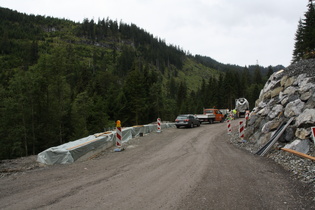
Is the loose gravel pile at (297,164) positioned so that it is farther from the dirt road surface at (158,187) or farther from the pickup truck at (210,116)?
the pickup truck at (210,116)

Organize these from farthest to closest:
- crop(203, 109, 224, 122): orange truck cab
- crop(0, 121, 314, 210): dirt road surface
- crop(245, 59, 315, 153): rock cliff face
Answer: crop(203, 109, 224, 122): orange truck cab
crop(245, 59, 315, 153): rock cliff face
crop(0, 121, 314, 210): dirt road surface

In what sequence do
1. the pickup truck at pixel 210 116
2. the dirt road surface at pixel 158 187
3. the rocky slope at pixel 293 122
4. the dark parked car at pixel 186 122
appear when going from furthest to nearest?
the pickup truck at pixel 210 116 → the dark parked car at pixel 186 122 → the rocky slope at pixel 293 122 → the dirt road surface at pixel 158 187

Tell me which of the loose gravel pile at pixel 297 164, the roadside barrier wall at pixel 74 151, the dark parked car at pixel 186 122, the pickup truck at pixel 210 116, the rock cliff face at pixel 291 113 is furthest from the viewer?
the pickup truck at pixel 210 116

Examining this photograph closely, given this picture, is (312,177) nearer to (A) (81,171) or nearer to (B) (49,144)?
(A) (81,171)

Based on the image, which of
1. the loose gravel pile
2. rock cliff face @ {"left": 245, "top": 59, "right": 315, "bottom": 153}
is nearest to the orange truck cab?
rock cliff face @ {"left": 245, "top": 59, "right": 315, "bottom": 153}

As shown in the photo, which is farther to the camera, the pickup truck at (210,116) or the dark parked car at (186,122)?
the pickup truck at (210,116)

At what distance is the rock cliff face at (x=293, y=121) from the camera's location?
733 cm

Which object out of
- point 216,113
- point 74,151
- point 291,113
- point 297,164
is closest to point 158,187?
point 297,164

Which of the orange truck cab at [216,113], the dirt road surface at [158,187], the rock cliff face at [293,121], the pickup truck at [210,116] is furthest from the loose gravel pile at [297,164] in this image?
the orange truck cab at [216,113]

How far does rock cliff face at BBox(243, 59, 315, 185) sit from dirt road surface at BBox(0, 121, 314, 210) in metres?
0.68

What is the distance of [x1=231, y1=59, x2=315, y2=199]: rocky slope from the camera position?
23.7 feet

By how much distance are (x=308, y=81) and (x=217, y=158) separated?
7.29 meters

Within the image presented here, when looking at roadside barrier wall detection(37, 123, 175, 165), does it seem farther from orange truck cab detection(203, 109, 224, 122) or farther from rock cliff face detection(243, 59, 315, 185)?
orange truck cab detection(203, 109, 224, 122)

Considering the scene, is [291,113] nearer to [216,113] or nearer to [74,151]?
[74,151]
